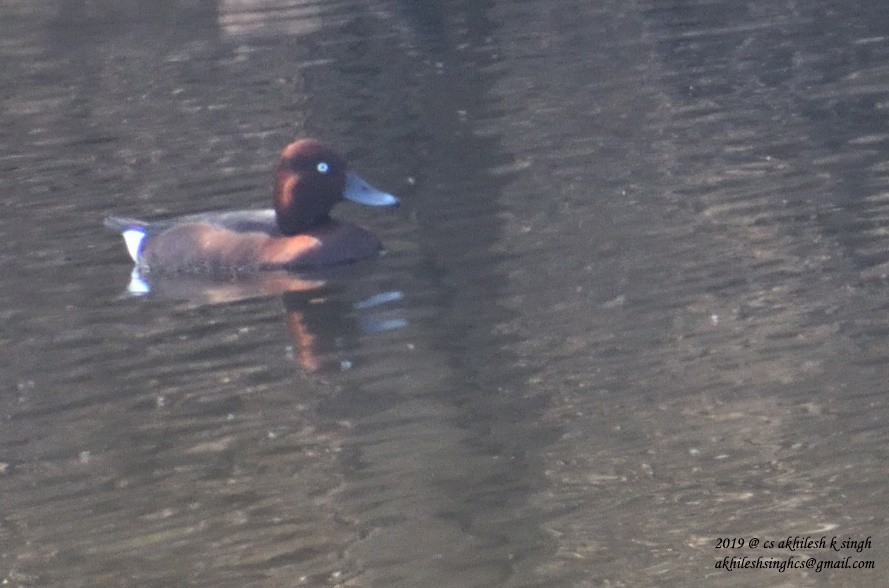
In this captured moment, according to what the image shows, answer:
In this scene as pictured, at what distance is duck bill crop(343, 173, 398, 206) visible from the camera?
1296 centimetres

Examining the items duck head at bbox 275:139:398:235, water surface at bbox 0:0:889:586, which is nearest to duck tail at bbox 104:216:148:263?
water surface at bbox 0:0:889:586

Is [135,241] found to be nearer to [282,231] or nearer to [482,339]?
[282,231]

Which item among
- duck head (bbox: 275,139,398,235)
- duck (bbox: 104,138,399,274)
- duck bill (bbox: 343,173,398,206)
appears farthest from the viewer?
duck bill (bbox: 343,173,398,206)

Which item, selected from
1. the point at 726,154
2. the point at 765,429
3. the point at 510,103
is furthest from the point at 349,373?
the point at 510,103

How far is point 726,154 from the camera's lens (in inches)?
546

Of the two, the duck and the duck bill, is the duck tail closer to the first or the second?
the duck

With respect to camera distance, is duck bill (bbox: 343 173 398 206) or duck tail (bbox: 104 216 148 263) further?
duck bill (bbox: 343 173 398 206)

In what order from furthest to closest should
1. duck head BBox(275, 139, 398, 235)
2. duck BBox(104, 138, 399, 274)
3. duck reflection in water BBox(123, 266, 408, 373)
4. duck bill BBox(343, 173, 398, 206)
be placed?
duck bill BBox(343, 173, 398, 206) → duck head BBox(275, 139, 398, 235) → duck BBox(104, 138, 399, 274) → duck reflection in water BBox(123, 266, 408, 373)

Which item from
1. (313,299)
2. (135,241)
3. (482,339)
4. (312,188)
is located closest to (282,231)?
(312,188)

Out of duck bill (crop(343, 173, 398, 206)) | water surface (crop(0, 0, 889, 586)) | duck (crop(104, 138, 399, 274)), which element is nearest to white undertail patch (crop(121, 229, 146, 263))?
duck (crop(104, 138, 399, 274))

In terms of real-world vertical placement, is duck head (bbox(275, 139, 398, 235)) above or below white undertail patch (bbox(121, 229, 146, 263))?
above

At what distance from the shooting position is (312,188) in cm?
1286

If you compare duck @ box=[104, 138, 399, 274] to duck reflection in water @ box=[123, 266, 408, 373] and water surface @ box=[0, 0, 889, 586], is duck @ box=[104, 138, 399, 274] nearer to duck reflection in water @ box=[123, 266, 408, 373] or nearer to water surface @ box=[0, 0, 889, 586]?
duck reflection in water @ box=[123, 266, 408, 373]

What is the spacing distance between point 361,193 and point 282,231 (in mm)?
628
